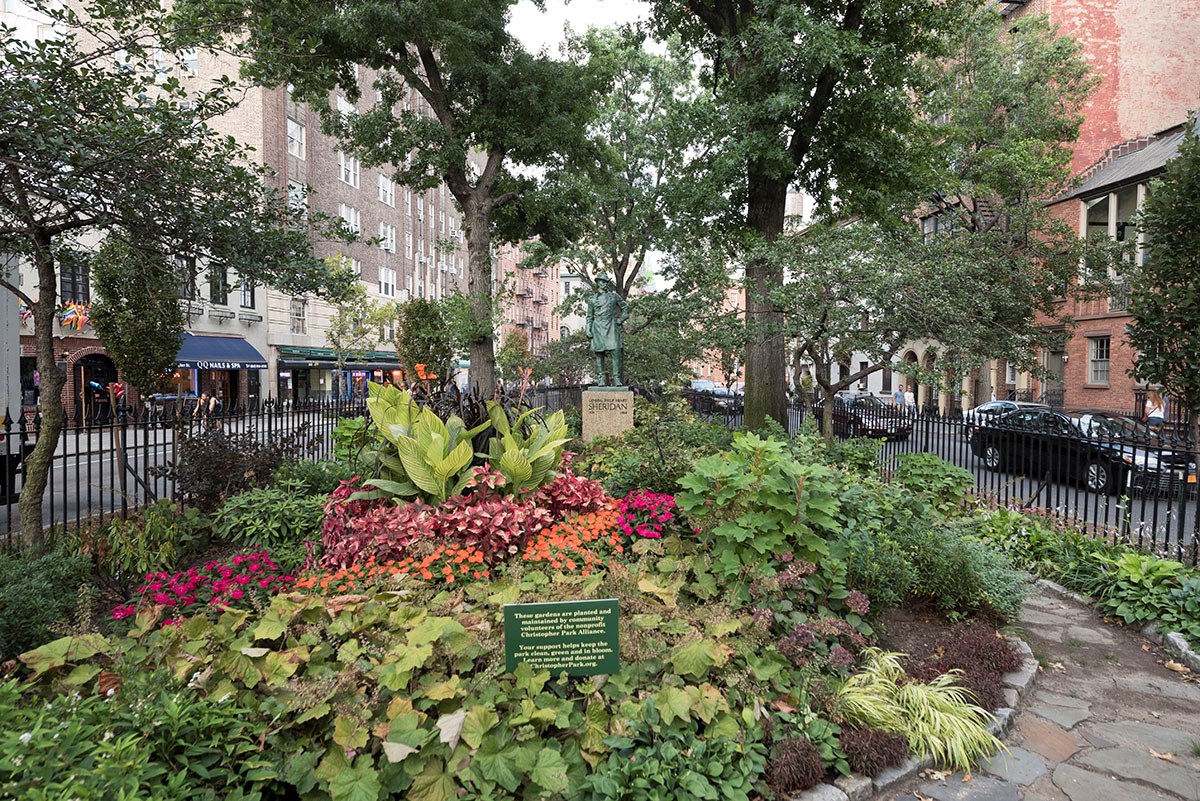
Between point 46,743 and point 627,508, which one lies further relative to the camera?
point 627,508

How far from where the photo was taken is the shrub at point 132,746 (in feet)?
6.74

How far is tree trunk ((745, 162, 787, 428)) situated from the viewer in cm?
1078

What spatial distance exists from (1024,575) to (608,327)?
8814 millimetres

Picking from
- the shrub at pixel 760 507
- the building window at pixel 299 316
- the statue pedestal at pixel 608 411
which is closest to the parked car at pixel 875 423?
the statue pedestal at pixel 608 411

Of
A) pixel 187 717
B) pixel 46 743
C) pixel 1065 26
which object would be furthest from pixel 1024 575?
pixel 1065 26

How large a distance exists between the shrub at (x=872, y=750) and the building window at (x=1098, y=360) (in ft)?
98.9

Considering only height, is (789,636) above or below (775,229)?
below

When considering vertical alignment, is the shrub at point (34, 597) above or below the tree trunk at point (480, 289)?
below

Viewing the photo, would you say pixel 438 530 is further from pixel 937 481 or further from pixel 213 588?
pixel 937 481

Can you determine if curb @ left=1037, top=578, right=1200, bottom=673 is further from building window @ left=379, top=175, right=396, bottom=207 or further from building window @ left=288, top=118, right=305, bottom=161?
building window @ left=379, top=175, right=396, bottom=207

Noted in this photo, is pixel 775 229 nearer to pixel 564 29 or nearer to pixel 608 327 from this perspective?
pixel 608 327

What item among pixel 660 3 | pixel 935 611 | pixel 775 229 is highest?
pixel 660 3

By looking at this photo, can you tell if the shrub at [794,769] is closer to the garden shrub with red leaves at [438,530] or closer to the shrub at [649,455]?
the garden shrub with red leaves at [438,530]

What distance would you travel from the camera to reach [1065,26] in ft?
96.7
